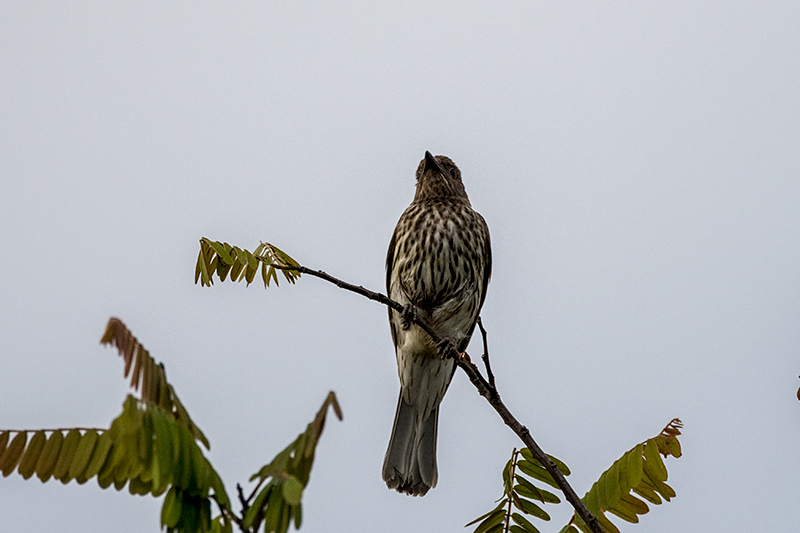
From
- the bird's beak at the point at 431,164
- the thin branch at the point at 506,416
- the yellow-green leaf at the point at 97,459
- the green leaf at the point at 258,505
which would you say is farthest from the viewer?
the bird's beak at the point at 431,164

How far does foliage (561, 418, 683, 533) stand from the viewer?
313 cm

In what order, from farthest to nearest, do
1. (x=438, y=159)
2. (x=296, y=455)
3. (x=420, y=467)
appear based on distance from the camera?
(x=438, y=159)
(x=420, y=467)
(x=296, y=455)

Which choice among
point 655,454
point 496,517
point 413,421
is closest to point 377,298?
point 496,517

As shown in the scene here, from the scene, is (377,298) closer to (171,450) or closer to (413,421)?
(171,450)

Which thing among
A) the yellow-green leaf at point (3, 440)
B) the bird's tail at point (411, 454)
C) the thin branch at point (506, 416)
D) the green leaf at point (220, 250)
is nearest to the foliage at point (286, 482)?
the yellow-green leaf at point (3, 440)

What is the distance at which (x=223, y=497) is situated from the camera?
191 cm

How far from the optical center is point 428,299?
5.90 m

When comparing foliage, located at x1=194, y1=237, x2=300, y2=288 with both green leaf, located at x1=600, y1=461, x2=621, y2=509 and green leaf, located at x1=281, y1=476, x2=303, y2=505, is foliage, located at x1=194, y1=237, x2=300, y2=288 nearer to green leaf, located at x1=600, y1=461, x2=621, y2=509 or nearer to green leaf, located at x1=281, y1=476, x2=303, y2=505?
green leaf, located at x1=600, y1=461, x2=621, y2=509

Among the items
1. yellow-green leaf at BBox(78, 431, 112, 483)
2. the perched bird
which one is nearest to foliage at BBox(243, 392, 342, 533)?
yellow-green leaf at BBox(78, 431, 112, 483)

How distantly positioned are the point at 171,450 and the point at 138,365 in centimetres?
18

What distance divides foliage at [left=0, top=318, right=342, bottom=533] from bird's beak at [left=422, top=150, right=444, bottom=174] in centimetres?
461

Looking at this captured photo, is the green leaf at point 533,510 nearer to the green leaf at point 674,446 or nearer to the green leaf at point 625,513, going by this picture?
the green leaf at point 625,513

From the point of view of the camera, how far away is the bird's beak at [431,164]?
6515 millimetres

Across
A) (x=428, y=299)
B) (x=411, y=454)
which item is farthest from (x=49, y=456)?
(x=411, y=454)
